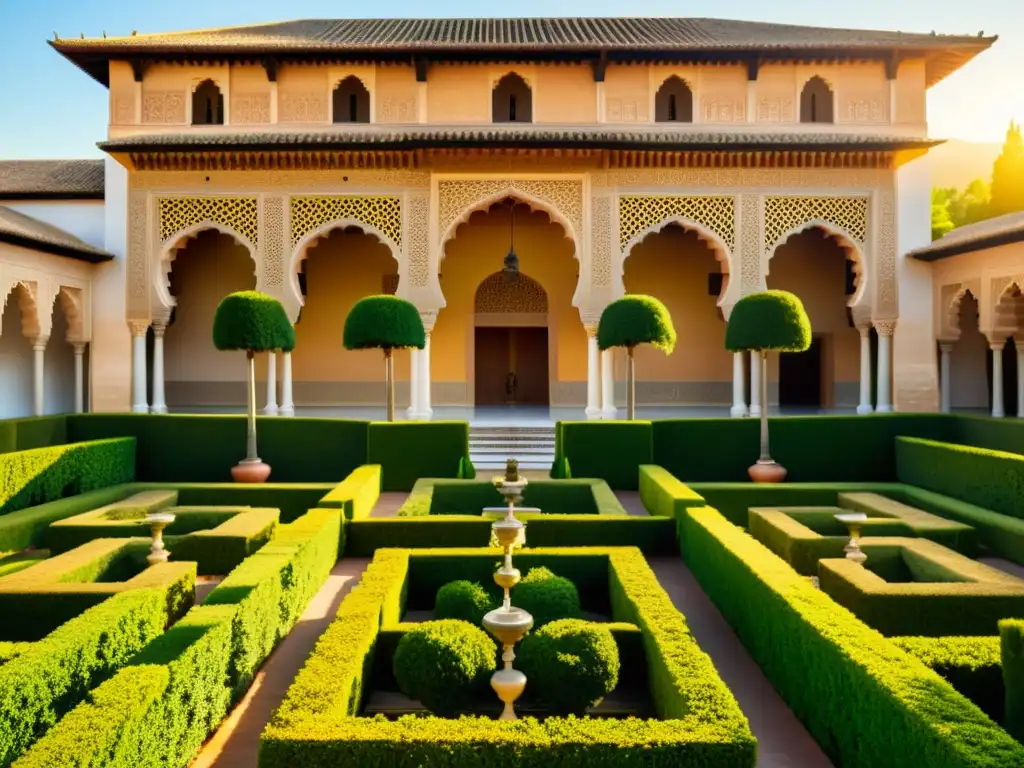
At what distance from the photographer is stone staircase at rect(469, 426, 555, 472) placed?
1272cm

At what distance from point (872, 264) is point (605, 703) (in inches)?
524

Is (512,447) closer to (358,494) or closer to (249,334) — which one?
(249,334)

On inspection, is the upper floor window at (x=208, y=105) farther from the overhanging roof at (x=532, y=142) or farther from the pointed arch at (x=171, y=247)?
the pointed arch at (x=171, y=247)

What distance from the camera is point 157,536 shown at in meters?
6.33

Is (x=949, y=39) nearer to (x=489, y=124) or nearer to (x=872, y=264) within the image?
(x=872, y=264)

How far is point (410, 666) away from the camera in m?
3.97

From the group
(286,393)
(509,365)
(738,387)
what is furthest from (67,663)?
(509,365)

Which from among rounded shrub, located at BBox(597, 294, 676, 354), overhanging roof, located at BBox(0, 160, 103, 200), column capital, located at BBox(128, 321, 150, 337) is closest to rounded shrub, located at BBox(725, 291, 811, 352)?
rounded shrub, located at BBox(597, 294, 676, 354)

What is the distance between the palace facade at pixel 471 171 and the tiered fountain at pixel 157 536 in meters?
8.38

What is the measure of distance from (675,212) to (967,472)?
798 cm

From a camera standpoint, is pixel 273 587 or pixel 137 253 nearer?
pixel 273 587

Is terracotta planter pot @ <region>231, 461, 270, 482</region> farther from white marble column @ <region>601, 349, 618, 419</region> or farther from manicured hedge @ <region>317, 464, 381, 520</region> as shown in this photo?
white marble column @ <region>601, 349, 618, 419</region>

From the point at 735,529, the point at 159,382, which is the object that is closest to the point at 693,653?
the point at 735,529

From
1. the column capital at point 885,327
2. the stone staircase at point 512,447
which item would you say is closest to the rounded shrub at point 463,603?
the stone staircase at point 512,447
